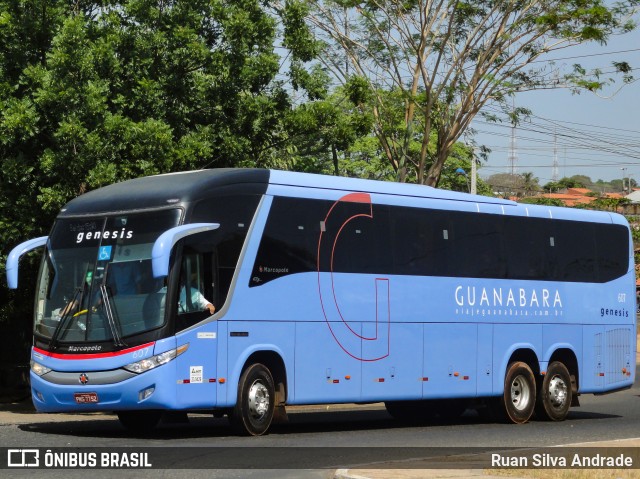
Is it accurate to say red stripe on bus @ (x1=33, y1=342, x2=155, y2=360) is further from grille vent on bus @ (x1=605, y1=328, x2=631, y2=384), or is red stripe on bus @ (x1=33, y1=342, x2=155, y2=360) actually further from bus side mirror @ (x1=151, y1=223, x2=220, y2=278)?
grille vent on bus @ (x1=605, y1=328, x2=631, y2=384)

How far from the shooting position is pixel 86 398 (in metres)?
15.5

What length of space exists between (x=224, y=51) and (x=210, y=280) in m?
9.30

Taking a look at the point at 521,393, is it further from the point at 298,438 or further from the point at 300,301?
the point at 298,438

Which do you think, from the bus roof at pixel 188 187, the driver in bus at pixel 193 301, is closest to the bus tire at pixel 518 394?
the bus roof at pixel 188 187

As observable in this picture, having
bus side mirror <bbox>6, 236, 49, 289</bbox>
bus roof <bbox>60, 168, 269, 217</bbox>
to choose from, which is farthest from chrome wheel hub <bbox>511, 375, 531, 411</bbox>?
bus side mirror <bbox>6, 236, 49, 289</bbox>

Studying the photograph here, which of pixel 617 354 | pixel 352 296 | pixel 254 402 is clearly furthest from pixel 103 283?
pixel 617 354

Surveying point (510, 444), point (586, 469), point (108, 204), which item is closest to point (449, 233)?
point (510, 444)

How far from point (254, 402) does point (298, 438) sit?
0.78 meters

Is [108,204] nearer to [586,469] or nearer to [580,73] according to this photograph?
[586,469]

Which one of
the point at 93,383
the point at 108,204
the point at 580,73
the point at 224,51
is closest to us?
the point at 93,383

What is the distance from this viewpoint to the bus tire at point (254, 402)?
16.2m

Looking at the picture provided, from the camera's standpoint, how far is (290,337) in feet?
56.0

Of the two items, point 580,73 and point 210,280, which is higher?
point 580,73

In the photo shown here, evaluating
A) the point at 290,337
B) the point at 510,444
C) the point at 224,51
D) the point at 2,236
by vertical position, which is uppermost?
the point at 224,51
